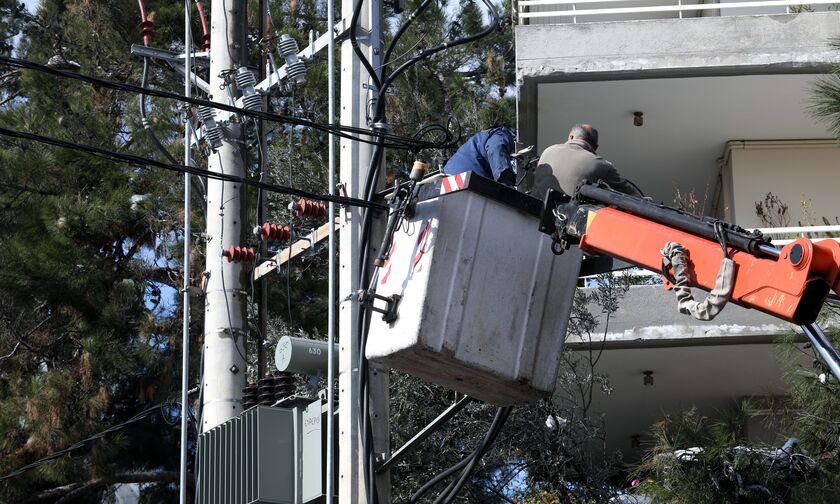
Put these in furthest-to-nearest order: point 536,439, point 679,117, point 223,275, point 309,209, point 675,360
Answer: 1. point 679,117
2. point 675,360
3. point 536,439
4. point 223,275
5. point 309,209

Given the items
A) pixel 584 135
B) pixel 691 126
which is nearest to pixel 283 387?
pixel 584 135

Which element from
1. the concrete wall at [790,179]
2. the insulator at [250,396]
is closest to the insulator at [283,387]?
the insulator at [250,396]

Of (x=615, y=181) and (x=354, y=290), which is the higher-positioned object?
(x=615, y=181)

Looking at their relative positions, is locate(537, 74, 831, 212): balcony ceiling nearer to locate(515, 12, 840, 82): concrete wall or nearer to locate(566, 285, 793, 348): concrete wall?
locate(515, 12, 840, 82): concrete wall

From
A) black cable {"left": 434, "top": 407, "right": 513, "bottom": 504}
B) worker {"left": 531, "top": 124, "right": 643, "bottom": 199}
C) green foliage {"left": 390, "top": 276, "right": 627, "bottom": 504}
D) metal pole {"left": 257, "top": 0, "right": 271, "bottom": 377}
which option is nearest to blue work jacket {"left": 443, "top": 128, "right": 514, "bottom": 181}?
worker {"left": 531, "top": 124, "right": 643, "bottom": 199}

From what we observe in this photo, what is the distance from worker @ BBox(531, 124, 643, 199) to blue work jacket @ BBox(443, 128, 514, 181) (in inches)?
14.9

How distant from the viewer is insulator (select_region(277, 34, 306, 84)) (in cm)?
1021

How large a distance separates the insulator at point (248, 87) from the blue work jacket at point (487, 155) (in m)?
2.64

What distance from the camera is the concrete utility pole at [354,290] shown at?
826cm

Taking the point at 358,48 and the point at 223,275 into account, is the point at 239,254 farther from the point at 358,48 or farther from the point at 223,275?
the point at 358,48

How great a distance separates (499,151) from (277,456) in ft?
8.26

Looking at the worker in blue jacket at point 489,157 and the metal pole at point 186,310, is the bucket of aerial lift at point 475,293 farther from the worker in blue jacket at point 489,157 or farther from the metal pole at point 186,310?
the metal pole at point 186,310

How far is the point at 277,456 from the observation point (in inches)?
360

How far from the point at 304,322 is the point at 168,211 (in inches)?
101
